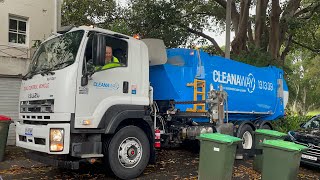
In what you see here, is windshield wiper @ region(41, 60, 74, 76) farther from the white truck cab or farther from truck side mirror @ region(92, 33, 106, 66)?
truck side mirror @ region(92, 33, 106, 66)

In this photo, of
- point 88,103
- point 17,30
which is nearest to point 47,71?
point 88,103

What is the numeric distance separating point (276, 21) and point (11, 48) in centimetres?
1239

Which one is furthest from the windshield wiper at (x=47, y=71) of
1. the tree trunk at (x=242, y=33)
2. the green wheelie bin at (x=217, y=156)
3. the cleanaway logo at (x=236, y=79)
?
the tree trunk at (x=242, y=33)

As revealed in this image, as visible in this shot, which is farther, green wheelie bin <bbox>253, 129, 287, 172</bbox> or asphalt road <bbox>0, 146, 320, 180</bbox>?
green wheelie bin <bbox>253, 129, 287, 172</bbox>

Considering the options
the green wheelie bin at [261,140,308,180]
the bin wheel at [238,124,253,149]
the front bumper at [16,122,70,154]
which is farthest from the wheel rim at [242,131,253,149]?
the front bumper at [16,122,70,154]

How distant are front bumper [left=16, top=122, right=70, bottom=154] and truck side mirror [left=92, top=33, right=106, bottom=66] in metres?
1.16

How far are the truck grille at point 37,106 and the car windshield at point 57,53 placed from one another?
0.60 m

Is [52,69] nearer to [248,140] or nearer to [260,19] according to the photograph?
[248,140]

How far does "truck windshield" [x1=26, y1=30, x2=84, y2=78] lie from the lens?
19.2 feet

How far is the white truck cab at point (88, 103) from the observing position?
5531 millimetres

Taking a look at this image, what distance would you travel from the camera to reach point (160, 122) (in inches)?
296

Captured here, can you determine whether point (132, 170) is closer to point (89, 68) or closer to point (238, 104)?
point (89, 68)

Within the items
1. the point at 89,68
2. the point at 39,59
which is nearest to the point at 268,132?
the point at 89,68

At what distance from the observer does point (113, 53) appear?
624 cm
